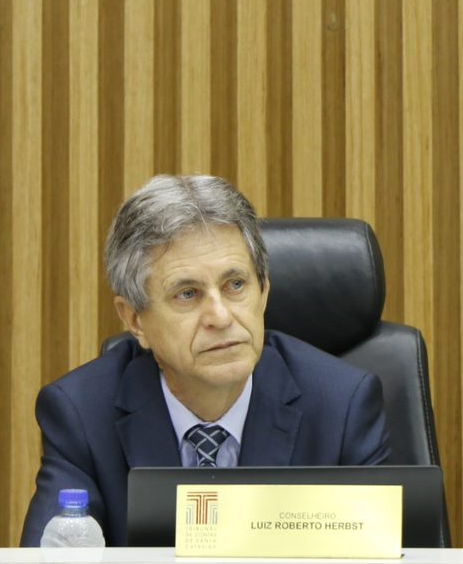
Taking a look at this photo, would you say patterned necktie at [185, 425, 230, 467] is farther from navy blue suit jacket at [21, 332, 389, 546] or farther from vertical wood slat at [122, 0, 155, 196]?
vertical wood slat at [122, 0, 155, 196]

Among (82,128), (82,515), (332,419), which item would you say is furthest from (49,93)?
(82,515)

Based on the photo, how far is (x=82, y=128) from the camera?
363 centimetres

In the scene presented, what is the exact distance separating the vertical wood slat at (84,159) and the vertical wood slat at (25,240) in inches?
4.0

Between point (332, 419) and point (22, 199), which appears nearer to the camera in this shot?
point (332, 419)

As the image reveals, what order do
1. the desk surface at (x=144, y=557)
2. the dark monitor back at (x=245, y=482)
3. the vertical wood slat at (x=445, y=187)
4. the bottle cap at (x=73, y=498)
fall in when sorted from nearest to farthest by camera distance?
A: the desk surface at (x=144, y=557) → the dark monitor back at (x=245, y=482) → the bottle cap at (x=73, y=498) → the vertical wood slat at (x=445, y=187)

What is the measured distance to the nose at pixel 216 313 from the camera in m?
2.26

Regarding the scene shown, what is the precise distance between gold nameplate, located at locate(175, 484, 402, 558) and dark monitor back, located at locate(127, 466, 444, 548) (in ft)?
0.30

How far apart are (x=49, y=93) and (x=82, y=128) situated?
5.7 inches

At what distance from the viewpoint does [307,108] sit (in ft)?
11.8

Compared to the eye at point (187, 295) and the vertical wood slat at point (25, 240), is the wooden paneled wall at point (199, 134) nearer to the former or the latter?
the vertical wood slat at point (25, 240)

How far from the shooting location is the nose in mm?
2264

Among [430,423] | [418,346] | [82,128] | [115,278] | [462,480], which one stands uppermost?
[82,128]

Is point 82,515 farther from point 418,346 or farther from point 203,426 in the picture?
point 418,346

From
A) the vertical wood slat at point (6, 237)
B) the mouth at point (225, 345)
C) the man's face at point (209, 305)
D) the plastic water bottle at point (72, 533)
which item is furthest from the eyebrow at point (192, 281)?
the vertical wood slat at point (6, 237)
